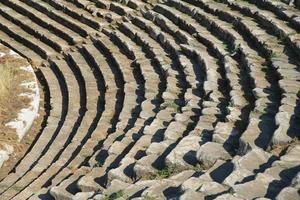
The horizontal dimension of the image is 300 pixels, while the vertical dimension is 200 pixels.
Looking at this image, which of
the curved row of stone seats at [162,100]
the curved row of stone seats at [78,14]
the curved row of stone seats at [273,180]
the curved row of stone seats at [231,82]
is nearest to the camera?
the curved row of stone seats at [273,180]

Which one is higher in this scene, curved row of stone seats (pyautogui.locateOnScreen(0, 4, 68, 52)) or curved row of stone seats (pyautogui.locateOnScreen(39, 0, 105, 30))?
curved row of stone seats (pyautogui.locateOnScreen(39, 0, 105, 30))

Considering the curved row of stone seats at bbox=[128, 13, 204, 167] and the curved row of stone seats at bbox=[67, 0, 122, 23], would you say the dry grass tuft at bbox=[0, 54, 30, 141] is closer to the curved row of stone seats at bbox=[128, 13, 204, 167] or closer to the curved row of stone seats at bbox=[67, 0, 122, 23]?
the curved row of stone seats at bbox=[67, 0, 122, 23]

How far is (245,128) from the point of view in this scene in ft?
20.7

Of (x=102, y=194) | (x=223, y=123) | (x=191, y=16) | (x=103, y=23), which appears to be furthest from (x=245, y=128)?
(x=103, y=23)

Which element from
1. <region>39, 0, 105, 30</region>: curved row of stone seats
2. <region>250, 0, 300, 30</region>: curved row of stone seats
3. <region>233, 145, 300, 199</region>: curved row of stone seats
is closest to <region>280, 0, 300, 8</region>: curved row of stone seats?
<region>250, 0, 300, 30</region>: curved row of stone seats

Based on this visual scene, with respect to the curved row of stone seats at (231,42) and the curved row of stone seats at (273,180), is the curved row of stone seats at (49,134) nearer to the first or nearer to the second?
the curved row of stone seats at (231,42)

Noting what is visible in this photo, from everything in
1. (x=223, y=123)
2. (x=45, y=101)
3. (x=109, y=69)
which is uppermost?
(x=223, y=123)

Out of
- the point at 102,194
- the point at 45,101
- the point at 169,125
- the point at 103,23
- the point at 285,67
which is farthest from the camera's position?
the point at 103,23

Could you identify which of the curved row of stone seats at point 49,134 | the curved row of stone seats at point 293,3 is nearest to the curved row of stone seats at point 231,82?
the curved row of stone seats at point 293,3

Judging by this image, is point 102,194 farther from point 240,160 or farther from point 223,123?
point 223,123

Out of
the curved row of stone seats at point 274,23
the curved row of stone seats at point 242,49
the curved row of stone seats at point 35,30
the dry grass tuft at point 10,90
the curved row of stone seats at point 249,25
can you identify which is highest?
the curved row of stone seats at point 274,23

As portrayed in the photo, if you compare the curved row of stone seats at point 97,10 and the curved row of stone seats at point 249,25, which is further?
the curved row of stone seats at point 97,10

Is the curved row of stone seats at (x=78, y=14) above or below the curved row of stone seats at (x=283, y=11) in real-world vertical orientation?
below

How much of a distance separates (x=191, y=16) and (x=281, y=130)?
535cm
